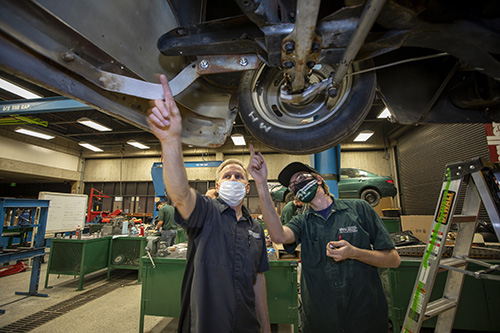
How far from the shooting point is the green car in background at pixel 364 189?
8.29 meters

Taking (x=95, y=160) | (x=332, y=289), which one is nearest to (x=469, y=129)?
(x=332, y=289)

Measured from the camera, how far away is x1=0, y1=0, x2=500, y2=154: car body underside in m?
1.02

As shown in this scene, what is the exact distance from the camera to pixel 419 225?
196 inches

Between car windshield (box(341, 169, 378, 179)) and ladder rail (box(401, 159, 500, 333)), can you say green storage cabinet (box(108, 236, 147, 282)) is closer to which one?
ladder rail (box(401, 159, 500, 333))

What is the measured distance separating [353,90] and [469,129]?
6955mm

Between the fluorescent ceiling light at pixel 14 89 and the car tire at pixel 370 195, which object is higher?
the fluorescent ceiling light at pixel 14 89

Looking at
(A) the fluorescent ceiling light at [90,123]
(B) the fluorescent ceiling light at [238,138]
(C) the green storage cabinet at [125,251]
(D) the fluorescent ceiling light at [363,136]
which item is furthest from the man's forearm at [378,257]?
(A) the fluorescent ceiling light at [90,123]

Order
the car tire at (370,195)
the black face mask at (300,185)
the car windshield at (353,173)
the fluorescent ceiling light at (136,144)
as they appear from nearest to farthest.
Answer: the black face mask at (300,185)
the car tire at (370,195)
the car windshield at (353,173)
the fluorescent ceiling light at (136,144)

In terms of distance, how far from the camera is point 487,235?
159 inches

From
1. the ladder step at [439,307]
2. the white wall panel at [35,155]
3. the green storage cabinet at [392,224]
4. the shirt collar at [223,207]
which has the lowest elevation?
the ladder step at [439,307]

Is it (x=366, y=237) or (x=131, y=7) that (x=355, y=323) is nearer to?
(x=366, y=237)

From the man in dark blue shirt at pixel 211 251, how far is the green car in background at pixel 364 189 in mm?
7086

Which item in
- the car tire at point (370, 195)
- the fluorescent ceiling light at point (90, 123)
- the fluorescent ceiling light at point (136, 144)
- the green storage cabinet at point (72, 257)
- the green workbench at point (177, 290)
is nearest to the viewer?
the green workbench at point (177, 290)

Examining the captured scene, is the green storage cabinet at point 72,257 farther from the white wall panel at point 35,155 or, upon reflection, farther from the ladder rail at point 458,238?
the white wall panel at point 35,155
